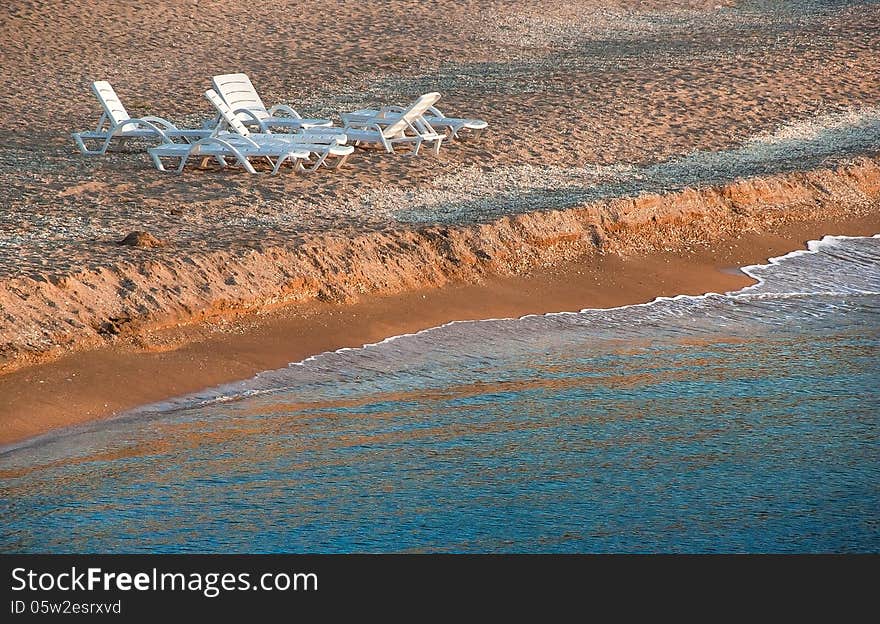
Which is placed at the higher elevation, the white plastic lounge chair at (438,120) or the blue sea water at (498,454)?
the white plastic lounge chair at (438,120)

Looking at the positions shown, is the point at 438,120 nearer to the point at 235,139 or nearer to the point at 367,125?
the point at 367,125

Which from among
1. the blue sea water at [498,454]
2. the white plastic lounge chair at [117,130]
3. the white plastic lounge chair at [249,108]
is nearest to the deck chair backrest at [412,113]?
the white plastic lounge chair at [249,108]

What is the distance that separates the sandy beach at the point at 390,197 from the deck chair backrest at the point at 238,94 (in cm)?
105

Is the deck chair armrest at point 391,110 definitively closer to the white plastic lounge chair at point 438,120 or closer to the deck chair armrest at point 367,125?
the white plastic lounge chair at point 438,120

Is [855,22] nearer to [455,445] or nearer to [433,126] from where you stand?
[433,126]

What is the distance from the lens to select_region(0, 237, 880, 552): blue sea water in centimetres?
Answer: 619

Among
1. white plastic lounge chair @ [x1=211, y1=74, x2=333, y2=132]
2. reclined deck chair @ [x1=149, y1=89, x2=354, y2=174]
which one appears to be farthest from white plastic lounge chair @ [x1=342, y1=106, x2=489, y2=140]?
reclined deck chair @ [x1=149, y1=89, x2=354, y2=174]

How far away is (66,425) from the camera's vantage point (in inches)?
294

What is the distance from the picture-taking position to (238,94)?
543 inches

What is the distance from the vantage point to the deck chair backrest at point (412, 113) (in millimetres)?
12805

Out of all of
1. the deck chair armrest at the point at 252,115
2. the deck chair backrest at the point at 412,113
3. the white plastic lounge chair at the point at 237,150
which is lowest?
the white plastic lounge chair at the point at 237,150

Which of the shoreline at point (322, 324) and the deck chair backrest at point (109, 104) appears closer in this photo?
the shoreline at point (322, 324)
